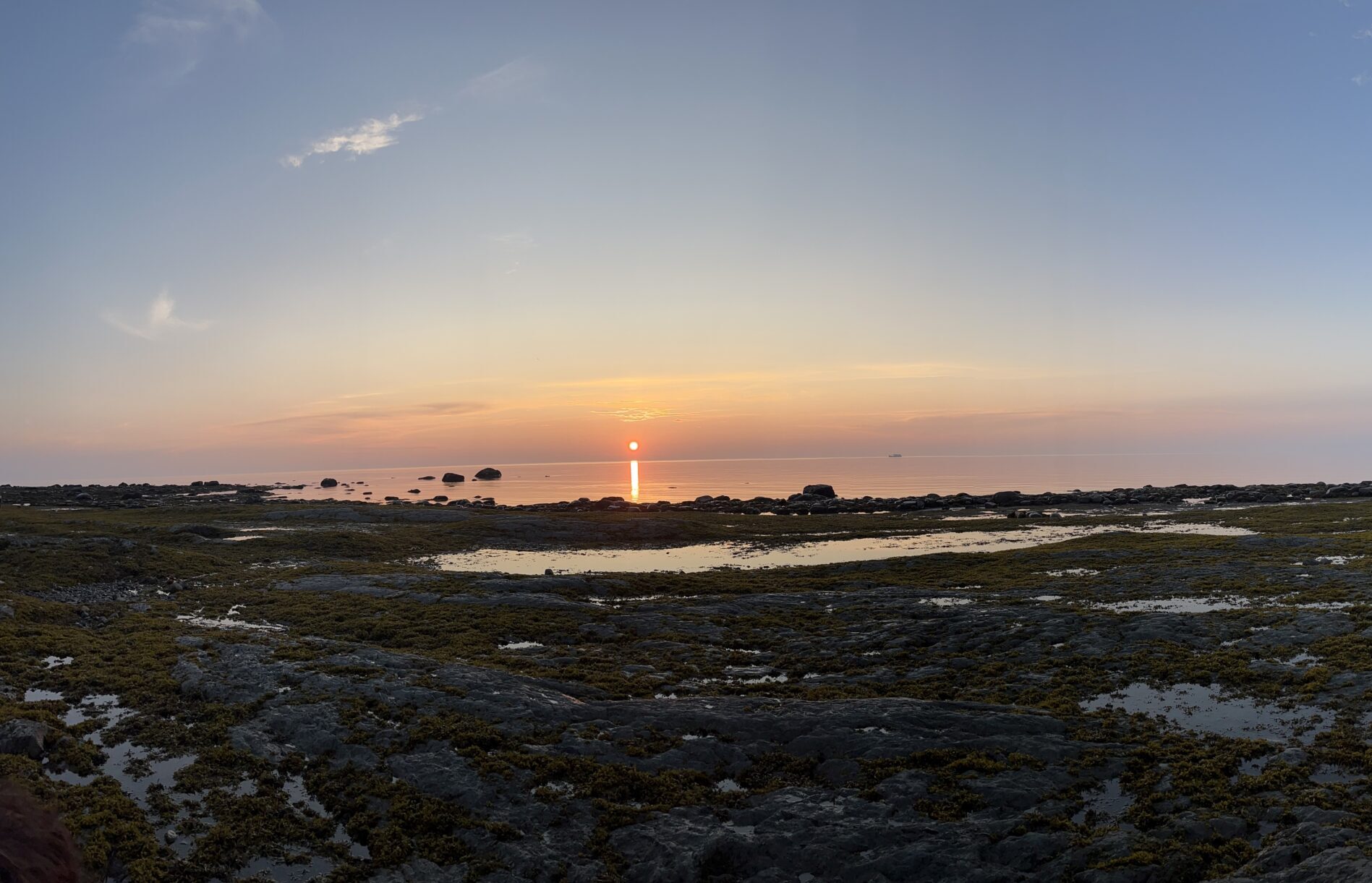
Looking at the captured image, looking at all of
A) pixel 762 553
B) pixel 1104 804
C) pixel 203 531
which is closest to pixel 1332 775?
pixel 1104 804

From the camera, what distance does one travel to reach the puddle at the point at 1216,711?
17.7 meters

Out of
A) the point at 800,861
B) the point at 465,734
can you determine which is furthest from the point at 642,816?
the point at 465,734

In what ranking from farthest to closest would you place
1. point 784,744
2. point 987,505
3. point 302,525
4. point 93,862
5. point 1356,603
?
point 987,505, point 302,525, point 1356,603, point 784,744, point 93,862

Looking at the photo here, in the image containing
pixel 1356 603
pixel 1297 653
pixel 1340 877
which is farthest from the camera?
pixel 1356 603

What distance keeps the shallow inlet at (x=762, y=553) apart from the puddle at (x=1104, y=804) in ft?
118

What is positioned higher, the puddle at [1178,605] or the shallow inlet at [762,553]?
the puddle at [1178,605]

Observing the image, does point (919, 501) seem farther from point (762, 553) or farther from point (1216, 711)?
point (1216, 711)

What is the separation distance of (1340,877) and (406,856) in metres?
16.2

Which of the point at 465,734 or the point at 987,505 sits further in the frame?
the point at 987,505

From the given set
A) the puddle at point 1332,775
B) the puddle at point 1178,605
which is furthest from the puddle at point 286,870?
the puddle at point 1178,605

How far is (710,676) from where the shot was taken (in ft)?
83.5

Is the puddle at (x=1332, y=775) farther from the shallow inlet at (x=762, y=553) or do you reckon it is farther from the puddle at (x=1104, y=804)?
the shallow inlet at (x=762, y=553)

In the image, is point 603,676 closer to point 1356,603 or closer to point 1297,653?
point 1297,653

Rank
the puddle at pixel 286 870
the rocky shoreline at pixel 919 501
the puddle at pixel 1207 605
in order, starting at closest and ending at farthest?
the puddle at pixel 286 870 → the puddle at pixel 1207 605 → the rocky shoreline at pixel 919 501
